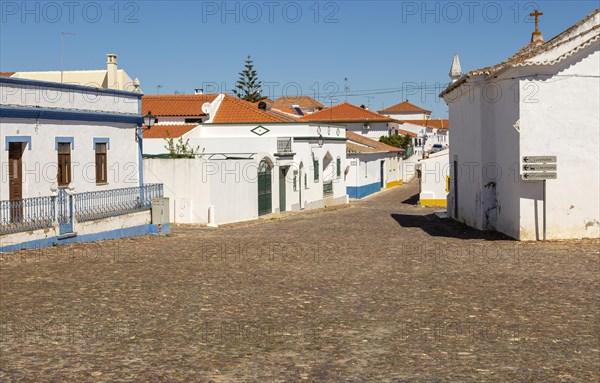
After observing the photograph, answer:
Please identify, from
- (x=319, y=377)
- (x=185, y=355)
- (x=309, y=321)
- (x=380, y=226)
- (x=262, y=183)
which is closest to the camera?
(x=319, y=377)

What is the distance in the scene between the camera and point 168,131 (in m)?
37.6

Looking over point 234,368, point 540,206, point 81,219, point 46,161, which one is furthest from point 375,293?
point 46,161

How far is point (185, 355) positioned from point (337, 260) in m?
7.94

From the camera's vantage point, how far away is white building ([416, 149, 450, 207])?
1556 inches

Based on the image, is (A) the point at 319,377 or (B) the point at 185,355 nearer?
(A) the point at 319,377

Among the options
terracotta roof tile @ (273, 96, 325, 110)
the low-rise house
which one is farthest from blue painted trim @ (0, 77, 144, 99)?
terracotta roof tile @ (273, 96, 325, 110)

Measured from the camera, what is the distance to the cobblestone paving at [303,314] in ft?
25.0

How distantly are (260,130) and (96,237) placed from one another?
686 inches

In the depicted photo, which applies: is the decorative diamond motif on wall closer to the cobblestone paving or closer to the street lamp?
the street lamp

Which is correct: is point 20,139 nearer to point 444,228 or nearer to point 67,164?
point 67,164

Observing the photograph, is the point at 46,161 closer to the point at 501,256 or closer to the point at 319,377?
the point at 501,256

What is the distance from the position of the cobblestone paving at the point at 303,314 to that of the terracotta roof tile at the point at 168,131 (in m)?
19.4

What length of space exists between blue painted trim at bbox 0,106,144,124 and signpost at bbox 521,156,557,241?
1204 centimetres

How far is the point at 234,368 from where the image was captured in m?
7.61
